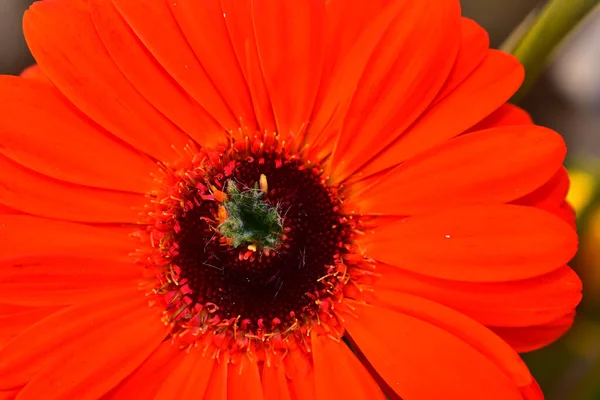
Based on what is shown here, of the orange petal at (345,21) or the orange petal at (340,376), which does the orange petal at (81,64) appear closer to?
the orange petal at (345,21)

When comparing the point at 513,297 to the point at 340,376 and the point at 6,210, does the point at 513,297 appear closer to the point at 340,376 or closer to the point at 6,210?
the point at 340,376

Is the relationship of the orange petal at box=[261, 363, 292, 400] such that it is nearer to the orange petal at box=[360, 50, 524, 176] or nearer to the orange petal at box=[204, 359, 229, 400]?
the orange petal at box=[204, 359, 229, 400]

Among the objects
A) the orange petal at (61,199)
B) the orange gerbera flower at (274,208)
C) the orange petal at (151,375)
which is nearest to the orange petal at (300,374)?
the orange gerbera flower at (274,208)

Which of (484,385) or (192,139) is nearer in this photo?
(484,385)

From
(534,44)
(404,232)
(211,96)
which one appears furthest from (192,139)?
(534,44)

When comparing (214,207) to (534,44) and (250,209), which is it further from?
(534,44)

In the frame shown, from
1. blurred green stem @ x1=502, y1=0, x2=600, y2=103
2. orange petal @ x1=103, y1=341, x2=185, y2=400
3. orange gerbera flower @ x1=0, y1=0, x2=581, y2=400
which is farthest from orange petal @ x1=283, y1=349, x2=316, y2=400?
blurred green stem @ x1=502, y1=0, x2=600, y2=103
